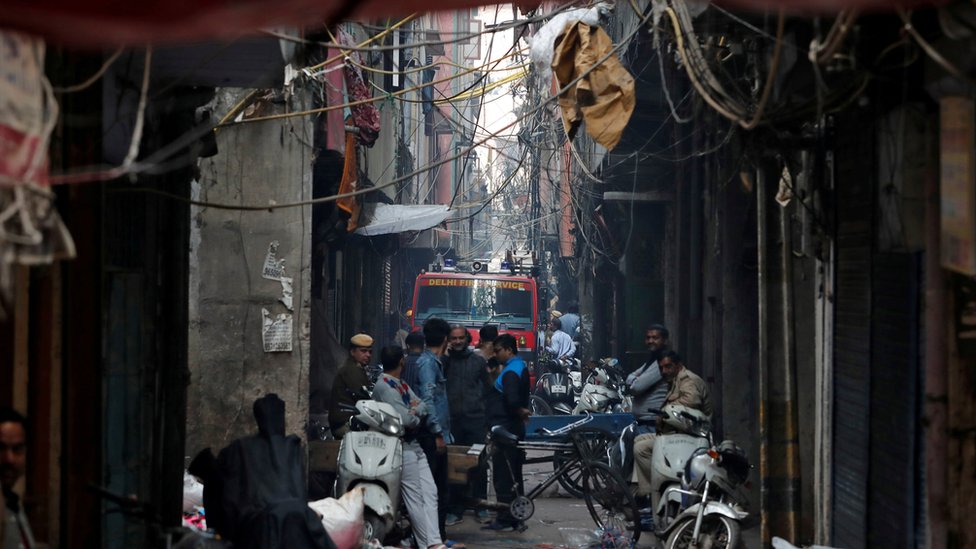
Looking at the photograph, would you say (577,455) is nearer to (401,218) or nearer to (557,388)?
(557,388)

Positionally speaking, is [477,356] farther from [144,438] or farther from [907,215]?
[907,215]

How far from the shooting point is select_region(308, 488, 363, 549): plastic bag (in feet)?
26.8

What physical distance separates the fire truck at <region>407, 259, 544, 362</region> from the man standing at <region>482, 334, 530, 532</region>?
9680 millimetres

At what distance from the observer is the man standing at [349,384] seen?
35.1 ft

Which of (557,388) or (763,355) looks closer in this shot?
(763,355)

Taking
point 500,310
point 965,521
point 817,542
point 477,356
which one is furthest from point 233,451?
point 500,310

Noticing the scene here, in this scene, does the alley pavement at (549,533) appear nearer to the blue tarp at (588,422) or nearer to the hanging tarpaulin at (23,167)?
the blue tarp at (588,422)

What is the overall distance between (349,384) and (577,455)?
7.61ft

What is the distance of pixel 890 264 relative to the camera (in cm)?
687

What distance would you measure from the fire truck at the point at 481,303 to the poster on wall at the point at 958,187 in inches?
652

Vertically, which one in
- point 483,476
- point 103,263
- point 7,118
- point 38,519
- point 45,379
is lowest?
point 483,476

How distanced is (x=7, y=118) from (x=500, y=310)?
1861 cm

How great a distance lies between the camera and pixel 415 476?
957 centimetres

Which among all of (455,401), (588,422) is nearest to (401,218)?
(588,422)
